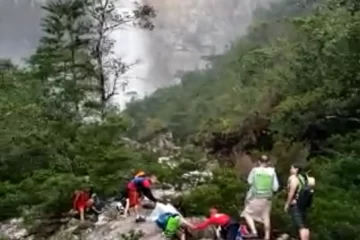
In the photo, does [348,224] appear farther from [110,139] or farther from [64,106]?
[64,106]

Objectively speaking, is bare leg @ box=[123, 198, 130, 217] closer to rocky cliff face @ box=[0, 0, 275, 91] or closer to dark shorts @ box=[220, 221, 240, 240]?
dark shorts @ box=[220, 221, 240, 240]

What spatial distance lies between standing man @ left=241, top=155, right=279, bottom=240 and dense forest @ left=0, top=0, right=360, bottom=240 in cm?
84

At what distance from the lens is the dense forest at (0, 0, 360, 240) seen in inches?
420

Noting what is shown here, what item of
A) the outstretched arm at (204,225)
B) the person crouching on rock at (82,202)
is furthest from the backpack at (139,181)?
the outstretched arm at (204,225)

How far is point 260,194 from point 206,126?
57.2 feet

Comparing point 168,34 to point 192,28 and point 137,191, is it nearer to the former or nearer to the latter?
point 192,28

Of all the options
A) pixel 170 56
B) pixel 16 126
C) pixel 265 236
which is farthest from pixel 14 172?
pixel 170 56

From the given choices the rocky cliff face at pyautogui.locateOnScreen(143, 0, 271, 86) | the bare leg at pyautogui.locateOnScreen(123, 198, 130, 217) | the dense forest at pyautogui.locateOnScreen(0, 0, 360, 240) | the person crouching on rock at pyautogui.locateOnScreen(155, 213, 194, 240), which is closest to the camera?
the person crouching on rock at pyautogui.locateOnScreen(155, 213, 194, 240)

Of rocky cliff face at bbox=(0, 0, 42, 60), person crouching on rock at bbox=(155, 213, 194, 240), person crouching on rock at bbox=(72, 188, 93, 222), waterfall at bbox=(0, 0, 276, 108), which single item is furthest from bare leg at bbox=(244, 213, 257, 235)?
rocky cliff face at bbox=(0, 0, 42, 60)

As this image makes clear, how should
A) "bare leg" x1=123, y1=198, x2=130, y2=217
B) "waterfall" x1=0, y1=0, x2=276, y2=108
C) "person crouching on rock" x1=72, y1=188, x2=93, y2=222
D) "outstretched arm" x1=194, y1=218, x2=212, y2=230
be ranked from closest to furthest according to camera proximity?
"outstretched arm" x1=194, y1=218, x2=212, y2=230, "bare leg" x1=123, y1=198, x2=130, y2=217, "person crouching on rock" x1=72, y1=188, x2=93, y2=222, "waterfall" x1=0, y1=0, x2=276, y2=108

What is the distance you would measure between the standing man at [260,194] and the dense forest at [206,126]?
84 cm

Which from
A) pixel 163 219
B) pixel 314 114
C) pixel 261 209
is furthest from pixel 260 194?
pixel 314 114

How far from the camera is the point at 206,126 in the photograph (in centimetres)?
2467

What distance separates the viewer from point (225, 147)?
1962cm
